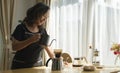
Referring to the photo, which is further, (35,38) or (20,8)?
(20,8)

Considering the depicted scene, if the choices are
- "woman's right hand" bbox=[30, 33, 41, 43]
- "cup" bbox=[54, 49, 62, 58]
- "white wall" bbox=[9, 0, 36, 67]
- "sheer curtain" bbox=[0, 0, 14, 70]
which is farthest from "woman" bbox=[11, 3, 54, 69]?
"white wall" bbox=[9, 0, 36, 67]

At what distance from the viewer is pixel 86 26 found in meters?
4.12


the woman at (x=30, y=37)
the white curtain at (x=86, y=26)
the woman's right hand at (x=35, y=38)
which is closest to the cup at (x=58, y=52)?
the woman's right hand at (x=35, y=38)

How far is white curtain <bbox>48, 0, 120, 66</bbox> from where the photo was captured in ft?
12.4

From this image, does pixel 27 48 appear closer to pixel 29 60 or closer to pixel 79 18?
pixel 29 60

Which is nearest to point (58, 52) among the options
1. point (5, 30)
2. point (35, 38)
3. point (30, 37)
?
point (35, 38)

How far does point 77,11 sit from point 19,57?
1807 millimetres

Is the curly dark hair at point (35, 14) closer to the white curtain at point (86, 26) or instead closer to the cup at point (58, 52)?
the cup at point (58, 52)

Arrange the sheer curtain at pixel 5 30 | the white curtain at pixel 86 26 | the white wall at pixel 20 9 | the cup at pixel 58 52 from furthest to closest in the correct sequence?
the white wall at pixel 20 9 < the sheer curtain at pixel 5 30 < the white curtain at pixel 86 26 < the cup at pixel 58 52

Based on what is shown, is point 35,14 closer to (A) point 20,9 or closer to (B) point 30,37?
(B) point 30,37

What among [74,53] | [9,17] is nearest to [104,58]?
[74,53]

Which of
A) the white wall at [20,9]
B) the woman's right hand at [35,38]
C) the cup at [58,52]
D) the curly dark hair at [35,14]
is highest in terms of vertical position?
the white wall at [20,9]

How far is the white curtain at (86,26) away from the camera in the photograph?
378cm

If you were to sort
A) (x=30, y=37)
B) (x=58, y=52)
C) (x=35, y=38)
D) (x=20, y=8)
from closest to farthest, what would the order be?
(x=58, y=52)
(x=35, y=38)
(x=30, y=37)
(x=20, y=8)
